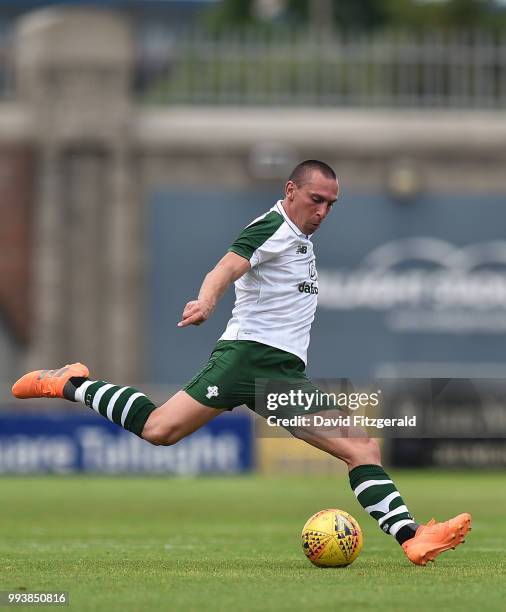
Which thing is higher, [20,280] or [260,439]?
[20,280]

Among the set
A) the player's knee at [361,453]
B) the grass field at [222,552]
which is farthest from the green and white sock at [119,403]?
the player's knee at [361,453]

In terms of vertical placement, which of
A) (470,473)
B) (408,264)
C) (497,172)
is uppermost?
(497,172)

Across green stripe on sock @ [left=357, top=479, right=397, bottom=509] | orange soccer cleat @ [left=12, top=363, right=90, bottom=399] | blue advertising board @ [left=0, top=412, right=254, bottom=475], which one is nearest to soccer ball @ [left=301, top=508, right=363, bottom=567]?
green stripe on sock @ [left=357, top=479, right=397, bottom=509]

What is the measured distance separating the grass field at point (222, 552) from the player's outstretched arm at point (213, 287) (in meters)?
1.45

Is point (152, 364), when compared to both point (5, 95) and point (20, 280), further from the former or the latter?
point (5, 95)

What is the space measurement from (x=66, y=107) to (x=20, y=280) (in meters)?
3.54

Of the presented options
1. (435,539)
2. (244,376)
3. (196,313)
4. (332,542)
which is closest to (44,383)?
(244,376)

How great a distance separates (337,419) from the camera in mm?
9016

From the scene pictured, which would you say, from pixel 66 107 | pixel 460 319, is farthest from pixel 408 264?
pixel 66 107

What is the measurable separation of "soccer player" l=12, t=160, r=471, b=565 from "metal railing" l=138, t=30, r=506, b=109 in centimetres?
2154

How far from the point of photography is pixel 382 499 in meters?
9.03

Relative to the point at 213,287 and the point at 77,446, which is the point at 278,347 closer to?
the point at 213,287

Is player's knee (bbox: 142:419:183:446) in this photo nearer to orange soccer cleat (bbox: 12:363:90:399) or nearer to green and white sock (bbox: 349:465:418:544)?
orange soccer cleat (bbox: 12:363:90:399)

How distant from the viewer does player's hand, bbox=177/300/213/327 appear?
8.18 m
